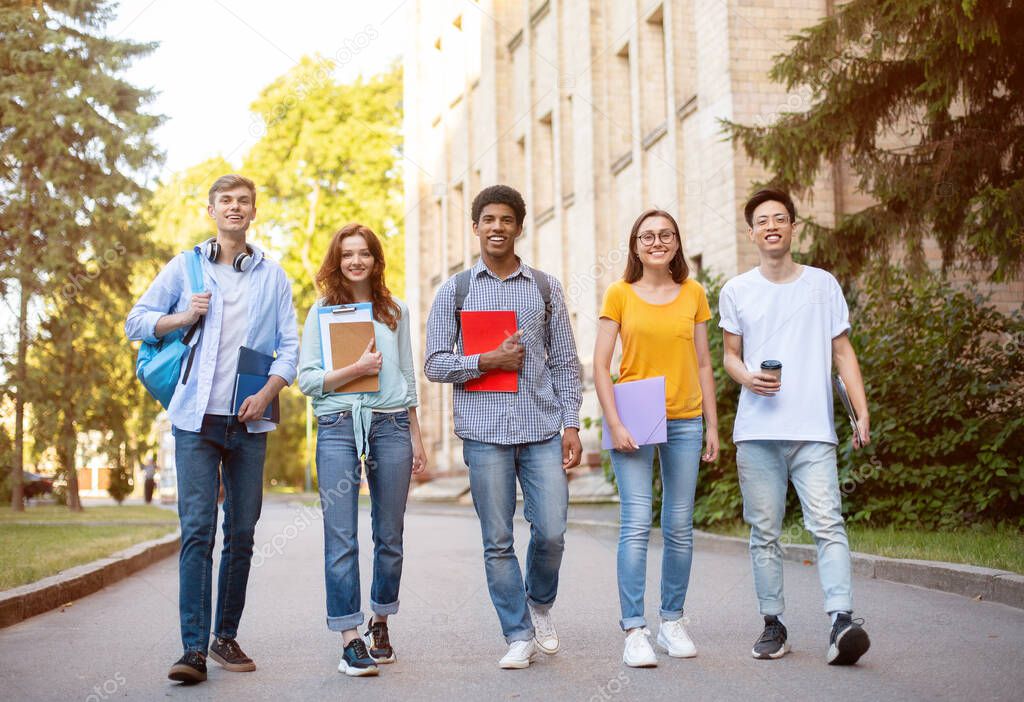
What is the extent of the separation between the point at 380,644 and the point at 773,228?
2.65 m

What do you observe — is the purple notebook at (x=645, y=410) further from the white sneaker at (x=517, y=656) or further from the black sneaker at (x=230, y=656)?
the black sneaker at (x=230, y=656)

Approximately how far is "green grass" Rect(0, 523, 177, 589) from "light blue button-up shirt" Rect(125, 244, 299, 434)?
369 cm

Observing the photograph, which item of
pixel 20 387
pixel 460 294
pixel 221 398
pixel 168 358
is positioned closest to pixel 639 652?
pixel 460 294

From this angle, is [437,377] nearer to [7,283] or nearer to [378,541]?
[378,541]

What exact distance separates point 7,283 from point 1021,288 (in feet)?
58.1

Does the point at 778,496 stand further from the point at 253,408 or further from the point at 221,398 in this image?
the point at 221,398

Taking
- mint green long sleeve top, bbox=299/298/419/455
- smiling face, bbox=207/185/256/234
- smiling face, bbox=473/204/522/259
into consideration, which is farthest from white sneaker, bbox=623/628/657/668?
smiling face, bbox=207/185/256/234

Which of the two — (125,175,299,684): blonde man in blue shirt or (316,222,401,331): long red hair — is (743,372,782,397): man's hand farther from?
(125,175,299,684): blonde man in blue shirt

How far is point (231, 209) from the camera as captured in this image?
19.0ft

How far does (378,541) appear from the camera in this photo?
235 inches

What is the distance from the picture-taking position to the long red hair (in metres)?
6.04

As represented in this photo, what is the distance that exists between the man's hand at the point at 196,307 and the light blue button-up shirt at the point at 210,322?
0.09 m

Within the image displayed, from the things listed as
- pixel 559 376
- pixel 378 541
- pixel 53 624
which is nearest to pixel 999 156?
pixel 559 376

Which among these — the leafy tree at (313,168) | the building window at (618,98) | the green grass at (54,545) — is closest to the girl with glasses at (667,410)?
the green grass at (54,545)
